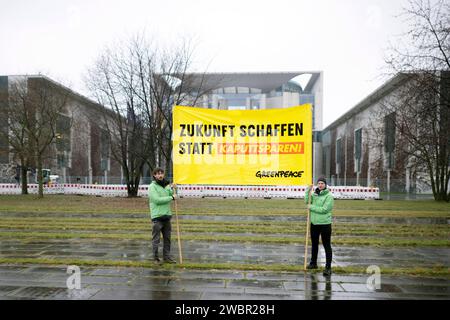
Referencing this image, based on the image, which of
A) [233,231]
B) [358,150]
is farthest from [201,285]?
[358,150]

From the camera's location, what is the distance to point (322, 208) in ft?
21.9

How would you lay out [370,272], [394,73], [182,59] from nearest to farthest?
1. [370,272]
2. [394,73]
3. [182,59]

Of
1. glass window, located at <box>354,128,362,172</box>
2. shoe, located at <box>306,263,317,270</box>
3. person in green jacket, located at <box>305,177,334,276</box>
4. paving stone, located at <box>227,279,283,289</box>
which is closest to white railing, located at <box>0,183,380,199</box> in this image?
shoe, located at <box>306,263,317,270</box>

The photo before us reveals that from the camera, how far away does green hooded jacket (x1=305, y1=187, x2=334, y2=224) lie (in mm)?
6648

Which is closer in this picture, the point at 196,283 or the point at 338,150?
the point at 196,283

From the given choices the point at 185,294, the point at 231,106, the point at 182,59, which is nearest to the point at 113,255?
the point at 185,294

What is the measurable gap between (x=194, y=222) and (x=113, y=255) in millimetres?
5896

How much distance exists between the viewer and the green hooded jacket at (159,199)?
7125mm

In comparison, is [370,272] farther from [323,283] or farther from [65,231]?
[65,231]

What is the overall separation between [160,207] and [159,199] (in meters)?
0.25

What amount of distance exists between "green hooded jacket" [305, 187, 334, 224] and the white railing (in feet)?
86.2

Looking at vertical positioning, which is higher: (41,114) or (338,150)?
(41,114)

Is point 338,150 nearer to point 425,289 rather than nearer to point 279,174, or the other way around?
point 279,174
